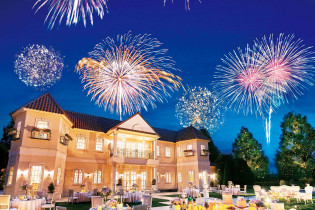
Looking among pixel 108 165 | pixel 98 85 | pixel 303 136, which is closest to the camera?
pixel 98 85

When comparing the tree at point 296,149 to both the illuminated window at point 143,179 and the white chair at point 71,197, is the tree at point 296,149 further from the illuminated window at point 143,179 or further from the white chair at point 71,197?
the white chair at point 71,197

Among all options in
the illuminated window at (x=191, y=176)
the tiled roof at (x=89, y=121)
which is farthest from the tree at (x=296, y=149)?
the illuminated window at (x=191, y=176)

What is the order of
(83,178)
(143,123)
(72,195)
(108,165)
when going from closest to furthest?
(72,195) → (83,178) → (108,165) → (143,123)

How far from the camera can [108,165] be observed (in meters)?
20.8

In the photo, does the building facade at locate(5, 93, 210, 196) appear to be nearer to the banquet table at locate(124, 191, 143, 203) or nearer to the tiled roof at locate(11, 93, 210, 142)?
the tiled roof at locate(11, 93, 210, 142)

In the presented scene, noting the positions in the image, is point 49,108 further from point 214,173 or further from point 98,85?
point 214,173

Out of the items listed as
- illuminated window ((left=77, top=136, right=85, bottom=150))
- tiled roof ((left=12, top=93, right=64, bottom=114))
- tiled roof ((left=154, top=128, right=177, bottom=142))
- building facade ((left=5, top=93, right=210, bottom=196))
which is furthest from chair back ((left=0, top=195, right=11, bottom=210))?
tiled roof ((left=154, top=128, right=177, bottom=142))

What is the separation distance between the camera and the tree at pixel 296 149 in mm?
25609

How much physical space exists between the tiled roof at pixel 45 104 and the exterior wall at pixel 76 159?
1.13ft

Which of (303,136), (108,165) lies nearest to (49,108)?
(108,165)

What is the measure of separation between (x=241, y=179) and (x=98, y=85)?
21810mm

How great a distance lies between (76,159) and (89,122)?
12.8 feet

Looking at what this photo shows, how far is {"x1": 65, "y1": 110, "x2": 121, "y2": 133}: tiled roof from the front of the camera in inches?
794

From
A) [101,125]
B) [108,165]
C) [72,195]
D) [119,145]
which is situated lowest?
[72,195]
